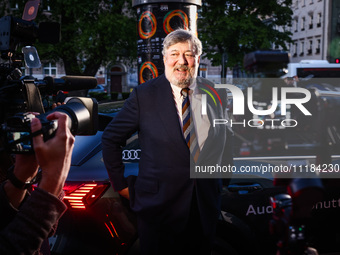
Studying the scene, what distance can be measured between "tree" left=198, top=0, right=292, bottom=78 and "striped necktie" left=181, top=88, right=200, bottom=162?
56.1 ft

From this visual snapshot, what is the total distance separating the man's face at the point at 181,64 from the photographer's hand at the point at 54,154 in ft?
4.86

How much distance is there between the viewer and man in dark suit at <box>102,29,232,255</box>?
8.18 feet

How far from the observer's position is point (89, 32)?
57.1ft

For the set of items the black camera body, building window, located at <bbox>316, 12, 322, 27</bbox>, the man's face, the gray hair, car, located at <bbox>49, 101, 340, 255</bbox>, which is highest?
building window, located at <bbox>316, 12, 322, 27</bbox>

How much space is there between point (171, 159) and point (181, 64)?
23.3 inches

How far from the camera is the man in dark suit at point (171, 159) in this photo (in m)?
2.49

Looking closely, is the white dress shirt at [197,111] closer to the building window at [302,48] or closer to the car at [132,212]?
the car at [132,212]

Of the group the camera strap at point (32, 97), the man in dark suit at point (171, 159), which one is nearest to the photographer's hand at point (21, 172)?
the camera strap at point (32, 97)

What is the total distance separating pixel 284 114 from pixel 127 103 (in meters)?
1.09

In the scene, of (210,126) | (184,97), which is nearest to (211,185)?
(210,126)

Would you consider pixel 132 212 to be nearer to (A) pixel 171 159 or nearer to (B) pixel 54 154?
(A) pixel 171 159

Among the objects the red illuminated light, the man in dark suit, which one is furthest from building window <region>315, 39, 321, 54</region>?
the red illuminated light

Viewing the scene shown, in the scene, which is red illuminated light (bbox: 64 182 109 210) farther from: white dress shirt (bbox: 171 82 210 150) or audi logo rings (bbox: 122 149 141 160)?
white dress shirt (bbox: 171 82 210 150)

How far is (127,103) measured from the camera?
2584 mm
